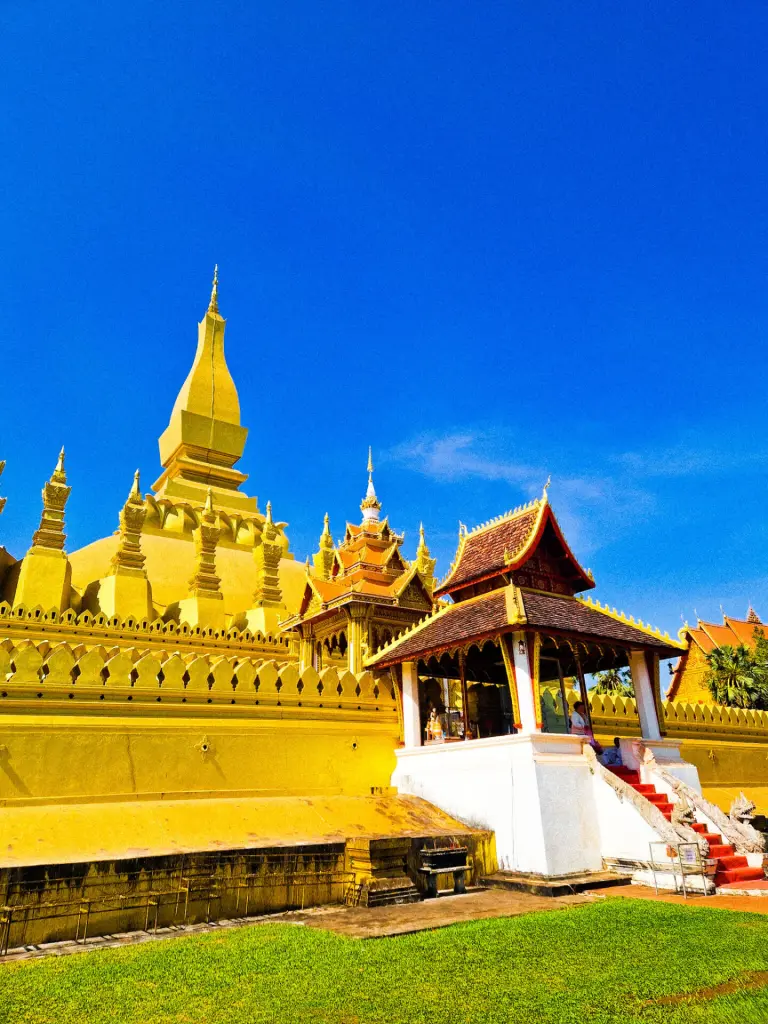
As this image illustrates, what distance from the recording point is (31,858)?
28.2 ft

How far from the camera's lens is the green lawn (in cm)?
531

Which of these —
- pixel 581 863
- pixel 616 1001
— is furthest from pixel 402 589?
pixel 616 1001

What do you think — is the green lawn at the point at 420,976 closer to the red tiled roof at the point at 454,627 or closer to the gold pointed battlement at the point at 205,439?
the red tiled roof at the point at 454,627

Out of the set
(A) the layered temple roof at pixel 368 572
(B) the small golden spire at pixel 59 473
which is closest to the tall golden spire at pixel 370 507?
(A) the layered temple roof at pixel 368 572

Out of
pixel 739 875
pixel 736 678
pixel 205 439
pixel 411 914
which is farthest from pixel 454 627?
pixel 205 439

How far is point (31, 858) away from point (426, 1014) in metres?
5.64

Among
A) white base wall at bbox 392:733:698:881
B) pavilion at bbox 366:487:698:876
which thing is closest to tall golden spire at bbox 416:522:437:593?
pavilion at bbox 366:487:698:876

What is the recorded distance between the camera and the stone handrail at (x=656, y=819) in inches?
428

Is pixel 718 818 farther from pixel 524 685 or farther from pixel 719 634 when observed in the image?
pixel 719 634

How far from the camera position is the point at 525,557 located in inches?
547

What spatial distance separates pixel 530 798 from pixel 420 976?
18.4 ft

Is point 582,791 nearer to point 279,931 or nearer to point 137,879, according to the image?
point 279,931

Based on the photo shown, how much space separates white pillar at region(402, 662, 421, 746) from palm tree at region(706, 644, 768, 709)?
16503mm

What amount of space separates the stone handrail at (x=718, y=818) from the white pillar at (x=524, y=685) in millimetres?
3013
